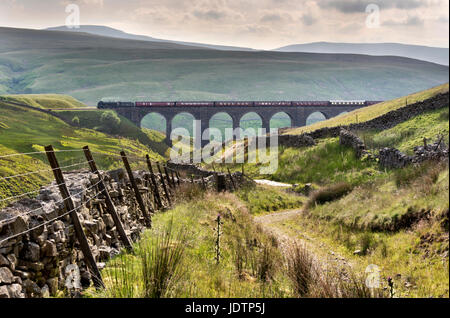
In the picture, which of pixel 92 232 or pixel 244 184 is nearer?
pixel 92 232

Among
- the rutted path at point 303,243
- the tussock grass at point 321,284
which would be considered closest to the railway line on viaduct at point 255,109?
the rutted path at point 303,243

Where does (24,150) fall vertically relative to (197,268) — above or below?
above

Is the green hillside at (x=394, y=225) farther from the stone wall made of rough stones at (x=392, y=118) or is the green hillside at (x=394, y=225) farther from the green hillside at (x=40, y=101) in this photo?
the green hillside at (x=40, y=101)

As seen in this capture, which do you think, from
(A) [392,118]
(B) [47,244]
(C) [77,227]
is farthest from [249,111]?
(B) [47,244]

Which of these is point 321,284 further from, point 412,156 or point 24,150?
point 412,156

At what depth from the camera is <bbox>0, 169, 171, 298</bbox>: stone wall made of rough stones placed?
4910 millimetres

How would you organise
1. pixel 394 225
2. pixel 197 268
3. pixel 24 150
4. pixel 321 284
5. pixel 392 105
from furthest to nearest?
pixel 392 105, pixel 24 150, pixel 394 225, pixel 197 268, pixel 321 284

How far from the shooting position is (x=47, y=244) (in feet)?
18.1

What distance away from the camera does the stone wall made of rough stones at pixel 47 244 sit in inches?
193
